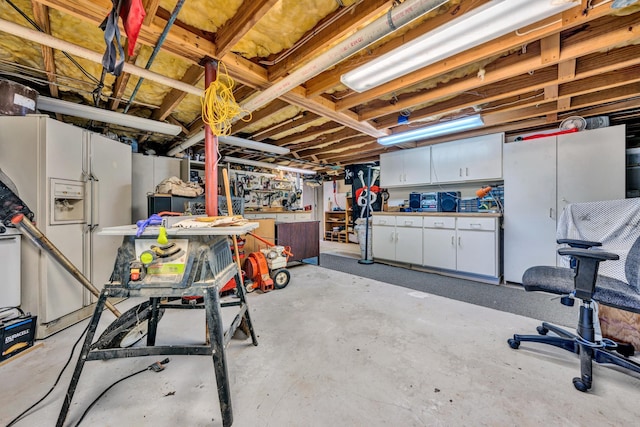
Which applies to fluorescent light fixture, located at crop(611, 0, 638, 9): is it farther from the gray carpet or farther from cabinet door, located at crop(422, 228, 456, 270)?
cabinet door, located at crop(422, 228, 456, 270)

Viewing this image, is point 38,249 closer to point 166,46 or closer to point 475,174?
point 166,46

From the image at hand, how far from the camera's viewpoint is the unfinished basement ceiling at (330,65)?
5.42ft

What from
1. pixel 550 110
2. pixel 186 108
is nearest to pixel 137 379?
pixel 186 108

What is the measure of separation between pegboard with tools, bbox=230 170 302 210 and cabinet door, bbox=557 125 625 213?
4.52 metres

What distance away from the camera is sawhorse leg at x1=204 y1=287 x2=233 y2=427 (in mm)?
1128

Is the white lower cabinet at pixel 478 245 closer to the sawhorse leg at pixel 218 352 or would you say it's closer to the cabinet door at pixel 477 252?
the cabinet door at pixel 477 252

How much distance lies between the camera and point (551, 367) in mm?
1577

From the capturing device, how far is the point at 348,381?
146cm

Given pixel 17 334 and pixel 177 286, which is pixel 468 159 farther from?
pixel 17 334

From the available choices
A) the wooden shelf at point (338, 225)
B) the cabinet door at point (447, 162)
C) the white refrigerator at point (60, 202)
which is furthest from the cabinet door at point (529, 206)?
the white refrigerator at point (60, 202)

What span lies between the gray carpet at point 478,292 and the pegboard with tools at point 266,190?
5.92ft

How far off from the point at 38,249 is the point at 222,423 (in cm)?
213

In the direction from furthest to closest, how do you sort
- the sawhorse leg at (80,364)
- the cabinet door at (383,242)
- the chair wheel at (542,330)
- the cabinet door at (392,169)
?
1. the cabinet door at (392,169)
2. the cabinet door at (383,242)
3. the chair wheel at (542,330)
4. the sawhorse leg at (80,364)

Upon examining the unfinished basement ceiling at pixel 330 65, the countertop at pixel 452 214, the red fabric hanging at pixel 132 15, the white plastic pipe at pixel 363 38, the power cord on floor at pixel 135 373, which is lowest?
the power cord on floor at pixel 135 373
